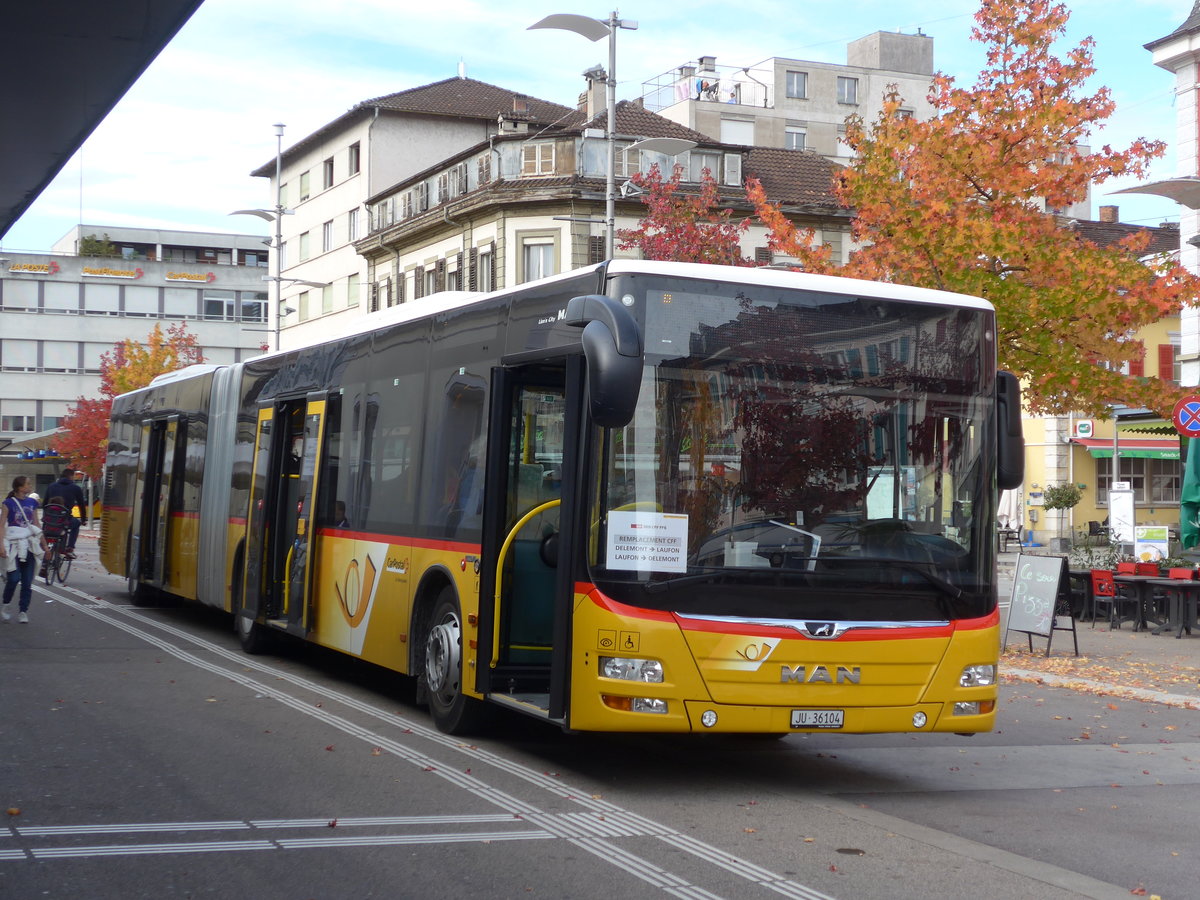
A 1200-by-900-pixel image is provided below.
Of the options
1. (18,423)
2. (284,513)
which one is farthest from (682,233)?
(18,423)

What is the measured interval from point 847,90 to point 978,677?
78.2 m

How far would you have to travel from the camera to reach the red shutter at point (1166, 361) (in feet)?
167

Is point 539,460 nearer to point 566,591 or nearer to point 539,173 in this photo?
point 566,591

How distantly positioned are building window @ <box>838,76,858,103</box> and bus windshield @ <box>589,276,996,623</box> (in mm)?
77284

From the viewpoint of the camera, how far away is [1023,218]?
65.3 ft

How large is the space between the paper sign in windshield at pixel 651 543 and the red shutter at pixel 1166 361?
45.3 metres

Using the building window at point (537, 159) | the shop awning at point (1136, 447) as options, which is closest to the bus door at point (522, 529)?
the building window at point (537, 159)

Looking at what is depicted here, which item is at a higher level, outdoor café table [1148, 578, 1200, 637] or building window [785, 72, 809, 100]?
building window [785, 72, 809, 100]

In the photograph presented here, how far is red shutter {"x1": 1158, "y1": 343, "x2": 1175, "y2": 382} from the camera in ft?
167

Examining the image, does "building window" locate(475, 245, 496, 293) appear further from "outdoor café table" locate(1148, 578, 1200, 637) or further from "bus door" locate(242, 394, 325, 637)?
"bus door" locate(242, 394, 325, 637)

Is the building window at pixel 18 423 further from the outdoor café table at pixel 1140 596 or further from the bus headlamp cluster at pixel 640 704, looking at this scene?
the bus headlamp cluster at pixel 640 704

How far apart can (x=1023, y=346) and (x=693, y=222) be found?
1860 centimetres

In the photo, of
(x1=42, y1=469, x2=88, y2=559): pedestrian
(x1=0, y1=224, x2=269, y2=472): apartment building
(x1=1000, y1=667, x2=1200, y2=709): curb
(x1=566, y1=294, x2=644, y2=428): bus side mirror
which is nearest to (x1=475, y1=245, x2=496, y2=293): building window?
(x1=42, y1=469, x2=88, y2=559): pedestrian

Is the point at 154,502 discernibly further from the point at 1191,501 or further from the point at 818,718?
the point at 1191,501
